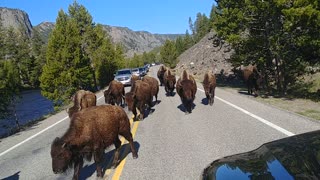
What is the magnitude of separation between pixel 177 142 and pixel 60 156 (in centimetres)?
354

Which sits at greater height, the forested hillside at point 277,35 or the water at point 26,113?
the forested hillside at point 277,35

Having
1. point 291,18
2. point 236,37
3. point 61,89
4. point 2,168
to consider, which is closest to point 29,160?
point 2,168

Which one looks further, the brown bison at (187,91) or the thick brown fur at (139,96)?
the brown bison at (187,91)

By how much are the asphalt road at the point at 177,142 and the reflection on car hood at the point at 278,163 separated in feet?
8.24

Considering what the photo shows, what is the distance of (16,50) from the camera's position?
82.7 metres

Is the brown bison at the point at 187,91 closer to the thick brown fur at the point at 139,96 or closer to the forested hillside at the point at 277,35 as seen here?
the thick brown fur at the point at 139,96

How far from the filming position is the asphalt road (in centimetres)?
680

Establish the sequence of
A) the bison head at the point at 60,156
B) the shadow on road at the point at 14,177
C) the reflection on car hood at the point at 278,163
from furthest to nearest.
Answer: the shadow on road at the point at 14,177 < the bison head at the point at 60,156 < the reflection on car hood at the point at 278,163

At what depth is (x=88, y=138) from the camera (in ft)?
21.2

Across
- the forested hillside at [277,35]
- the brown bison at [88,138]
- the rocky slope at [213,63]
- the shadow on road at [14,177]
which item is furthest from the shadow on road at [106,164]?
the rocky slope at [213,63]

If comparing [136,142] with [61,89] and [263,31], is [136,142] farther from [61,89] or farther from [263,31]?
[61,89]

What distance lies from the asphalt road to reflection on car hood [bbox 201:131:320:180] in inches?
98.8

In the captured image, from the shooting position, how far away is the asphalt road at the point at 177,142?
22.3ft

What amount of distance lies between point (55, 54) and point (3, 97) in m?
14.1
